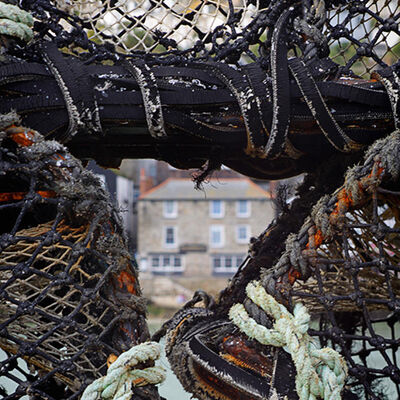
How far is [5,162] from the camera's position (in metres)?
1.18

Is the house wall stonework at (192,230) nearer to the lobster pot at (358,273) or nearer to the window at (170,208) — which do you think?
the window at (170,208)

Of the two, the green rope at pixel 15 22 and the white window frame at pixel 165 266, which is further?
the white window frame at pixel 165 266

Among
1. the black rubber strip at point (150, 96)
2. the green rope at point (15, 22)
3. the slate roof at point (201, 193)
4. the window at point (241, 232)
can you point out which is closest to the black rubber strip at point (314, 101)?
the black rubber strip at point (150, 96)

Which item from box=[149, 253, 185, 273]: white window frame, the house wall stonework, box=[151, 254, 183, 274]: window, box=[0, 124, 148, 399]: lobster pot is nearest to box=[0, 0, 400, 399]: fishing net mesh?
box=[0, 124, 148, 399]: lobster pot

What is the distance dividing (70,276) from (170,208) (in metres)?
27.5

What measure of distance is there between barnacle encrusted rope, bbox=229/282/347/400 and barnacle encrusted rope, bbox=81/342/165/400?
196mm

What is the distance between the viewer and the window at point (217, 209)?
28922 millimetres

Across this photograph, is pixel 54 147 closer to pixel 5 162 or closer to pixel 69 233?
pixel 5 162

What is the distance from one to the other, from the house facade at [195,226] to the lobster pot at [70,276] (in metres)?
26.6

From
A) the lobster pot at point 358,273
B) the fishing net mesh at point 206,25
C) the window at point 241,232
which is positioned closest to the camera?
the lobster pot at point 358,273

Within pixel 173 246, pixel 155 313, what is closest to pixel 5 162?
pixel 155 313

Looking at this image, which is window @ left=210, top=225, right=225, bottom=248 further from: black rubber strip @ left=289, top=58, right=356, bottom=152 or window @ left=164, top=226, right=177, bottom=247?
black rubber strip @ left=289, top=58, right=356, bottom=152

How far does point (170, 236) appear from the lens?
2905 cm

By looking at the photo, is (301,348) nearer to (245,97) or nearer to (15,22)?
(245,97)
